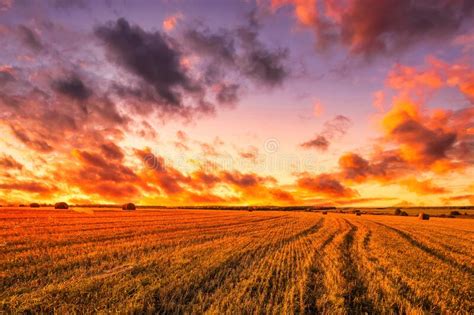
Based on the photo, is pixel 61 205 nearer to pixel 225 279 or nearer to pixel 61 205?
pixel 61 205

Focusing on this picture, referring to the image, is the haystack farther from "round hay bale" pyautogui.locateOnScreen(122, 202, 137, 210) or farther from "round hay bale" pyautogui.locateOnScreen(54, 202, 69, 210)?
"round hay bale" pyautogui.locateOnScreen(122, 202, 137, 210)

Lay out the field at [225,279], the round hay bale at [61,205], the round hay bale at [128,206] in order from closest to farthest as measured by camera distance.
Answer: the field at [225,279] < the round hay bale at [61,205] < the round hay bale at [128,206]

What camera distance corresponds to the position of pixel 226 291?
271 inches

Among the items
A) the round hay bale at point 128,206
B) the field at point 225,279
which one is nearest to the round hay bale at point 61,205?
the round hay bale at point 128,206

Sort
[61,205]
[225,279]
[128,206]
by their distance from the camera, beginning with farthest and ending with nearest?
[128,206] → [61,205] → [225,279]

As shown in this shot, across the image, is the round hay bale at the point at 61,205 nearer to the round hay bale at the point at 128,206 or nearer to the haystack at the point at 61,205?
the haystack at the point at 61,205

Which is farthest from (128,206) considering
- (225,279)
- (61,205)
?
(225,279)

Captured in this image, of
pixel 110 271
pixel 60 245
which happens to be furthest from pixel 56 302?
pixel 60 245

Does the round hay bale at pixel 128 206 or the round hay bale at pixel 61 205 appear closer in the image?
the round hay bale at pixel 61 205

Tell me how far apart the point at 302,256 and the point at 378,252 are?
3974mm

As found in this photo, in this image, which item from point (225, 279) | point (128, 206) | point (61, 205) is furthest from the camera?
point (128, 206)

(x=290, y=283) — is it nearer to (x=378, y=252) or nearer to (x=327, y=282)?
(x=327, y=282)

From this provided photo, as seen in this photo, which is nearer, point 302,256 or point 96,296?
point 96,296

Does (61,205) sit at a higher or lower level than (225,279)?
higher
